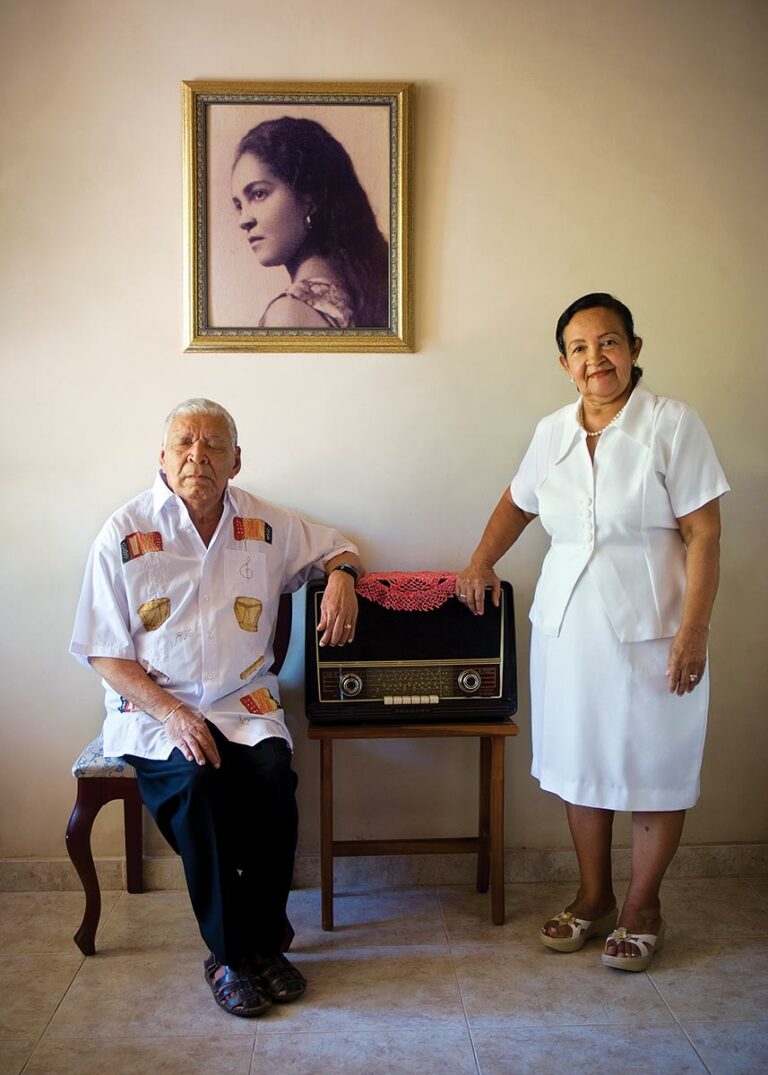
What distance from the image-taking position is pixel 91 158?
109 inches

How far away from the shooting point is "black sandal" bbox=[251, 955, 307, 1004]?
88.4 inches

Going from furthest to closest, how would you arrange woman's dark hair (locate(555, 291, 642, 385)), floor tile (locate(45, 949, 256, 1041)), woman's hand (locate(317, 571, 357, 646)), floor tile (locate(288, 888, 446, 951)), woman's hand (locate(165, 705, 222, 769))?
1. floor tile (locate(288, 888, 446, 951))
2. woman's hand (locate(317, 571, 357, 646))
3. woman's dark hair (locate(555, 291, 642, 385))
4. woman's hand (locate(165, 705, 222, 769))
5. floor tile (locate(45, 949, 256, 1041))

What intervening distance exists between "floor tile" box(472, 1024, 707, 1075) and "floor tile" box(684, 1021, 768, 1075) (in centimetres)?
3

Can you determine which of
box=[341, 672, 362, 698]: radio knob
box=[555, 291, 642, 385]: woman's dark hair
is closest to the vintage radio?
box=[341, 672, 362, 698]: radio knob

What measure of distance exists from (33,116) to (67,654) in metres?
1.55

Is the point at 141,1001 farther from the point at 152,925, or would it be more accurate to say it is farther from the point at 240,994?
the point at 152,925

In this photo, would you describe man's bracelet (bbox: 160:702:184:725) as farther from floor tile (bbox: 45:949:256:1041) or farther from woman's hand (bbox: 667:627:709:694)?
woman's hand (bbox: 667:627:709:694)

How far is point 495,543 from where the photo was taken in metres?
2.65

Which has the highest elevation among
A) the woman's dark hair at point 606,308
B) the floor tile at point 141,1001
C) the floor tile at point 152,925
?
the woman's dark hair at point 606,308

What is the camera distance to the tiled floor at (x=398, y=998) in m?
2.03

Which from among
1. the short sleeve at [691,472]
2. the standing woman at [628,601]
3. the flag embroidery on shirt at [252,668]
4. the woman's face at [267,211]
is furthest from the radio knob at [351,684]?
the woman's face at [267,211]

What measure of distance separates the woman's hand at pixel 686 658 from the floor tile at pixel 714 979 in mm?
→ 712

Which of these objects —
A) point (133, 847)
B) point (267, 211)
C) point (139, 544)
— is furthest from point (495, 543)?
point (133, 847)

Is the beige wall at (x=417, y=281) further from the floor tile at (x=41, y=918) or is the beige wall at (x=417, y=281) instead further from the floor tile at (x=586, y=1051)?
the floor tile at (x=586, y=1051)
